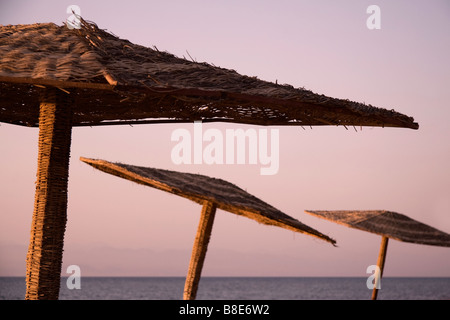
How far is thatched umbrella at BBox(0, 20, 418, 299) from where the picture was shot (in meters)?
3.81

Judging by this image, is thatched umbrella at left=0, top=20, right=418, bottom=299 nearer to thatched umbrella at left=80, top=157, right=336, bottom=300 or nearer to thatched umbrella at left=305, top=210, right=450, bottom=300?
thatched umbrella at left=80, top=157, right=336, bottom=300

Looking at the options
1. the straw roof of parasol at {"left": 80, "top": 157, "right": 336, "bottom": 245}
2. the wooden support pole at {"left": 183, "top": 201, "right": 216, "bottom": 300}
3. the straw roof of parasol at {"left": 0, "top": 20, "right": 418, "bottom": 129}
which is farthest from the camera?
the wooden support pole at {"left": 183, "top": 201, "right": 216, "bottom": 300}

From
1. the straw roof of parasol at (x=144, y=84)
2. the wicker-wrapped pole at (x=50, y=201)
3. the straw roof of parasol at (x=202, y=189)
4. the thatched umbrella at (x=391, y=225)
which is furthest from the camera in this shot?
the thatched umbrella at (x=391, y=225)

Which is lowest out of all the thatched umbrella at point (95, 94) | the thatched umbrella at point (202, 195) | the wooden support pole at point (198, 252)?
the wooden support pole at point (198, 252)

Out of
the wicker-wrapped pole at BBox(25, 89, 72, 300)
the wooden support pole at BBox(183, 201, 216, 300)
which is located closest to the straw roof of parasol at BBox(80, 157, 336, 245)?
the wooden support pole at BBox(183, 201, 216, 300)

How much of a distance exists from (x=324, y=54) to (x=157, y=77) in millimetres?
12138

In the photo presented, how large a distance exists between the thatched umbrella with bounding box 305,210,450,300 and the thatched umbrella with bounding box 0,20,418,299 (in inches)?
278

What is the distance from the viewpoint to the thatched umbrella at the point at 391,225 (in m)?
11.5

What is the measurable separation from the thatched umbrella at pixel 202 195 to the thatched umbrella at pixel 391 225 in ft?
14.8

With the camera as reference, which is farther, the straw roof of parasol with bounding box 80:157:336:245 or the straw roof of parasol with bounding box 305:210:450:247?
the straw roof of parasol with bounding box 305:210:450:247

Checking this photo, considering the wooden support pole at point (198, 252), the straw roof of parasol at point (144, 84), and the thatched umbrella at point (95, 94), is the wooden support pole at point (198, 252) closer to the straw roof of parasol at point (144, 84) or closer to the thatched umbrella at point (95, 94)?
the straw roof of parasol at point (144, 84)

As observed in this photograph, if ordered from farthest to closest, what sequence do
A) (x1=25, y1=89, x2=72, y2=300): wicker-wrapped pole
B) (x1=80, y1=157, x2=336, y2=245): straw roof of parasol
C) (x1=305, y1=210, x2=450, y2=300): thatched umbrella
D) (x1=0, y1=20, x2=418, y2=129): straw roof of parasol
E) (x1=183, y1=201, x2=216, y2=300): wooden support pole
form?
(x1=305, y1=210, x2=450, y2=300): thatched umbrella
(x1=183, y1=201, x2=216, y2=300): wooden support pole
(x1=80, y1=157, x2=336, y2=245): straw roof of parasol
(x1=25, y1=89, x2=72, y2=300): wicker-wrapped pole
(x1=0, y1=20, x2=418, y2=129): straw roof of parasol

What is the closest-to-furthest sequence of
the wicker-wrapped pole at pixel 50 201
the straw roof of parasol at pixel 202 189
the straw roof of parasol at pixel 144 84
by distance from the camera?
the straw roof of parasol at pixel 144 84 → the wicker-wrapped pole at pixel 50 201 → the straw roof of parasol at pixel 202 189

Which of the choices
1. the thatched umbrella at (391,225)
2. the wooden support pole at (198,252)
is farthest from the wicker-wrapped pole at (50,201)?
the thatched umbrella at (391,225)
